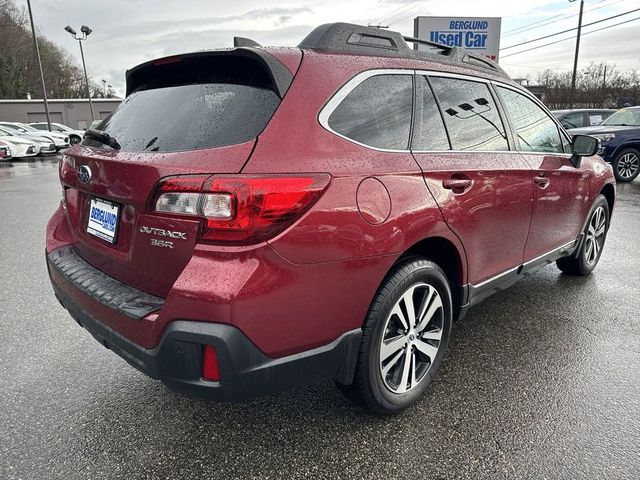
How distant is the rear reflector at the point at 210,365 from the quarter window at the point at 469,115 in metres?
1.65

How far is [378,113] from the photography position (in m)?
2.17

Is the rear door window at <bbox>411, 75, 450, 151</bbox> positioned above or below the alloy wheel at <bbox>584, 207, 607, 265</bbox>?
above

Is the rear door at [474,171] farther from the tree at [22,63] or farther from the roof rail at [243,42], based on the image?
the tree at [22,63]

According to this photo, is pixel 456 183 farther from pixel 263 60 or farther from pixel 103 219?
pixel 103 219

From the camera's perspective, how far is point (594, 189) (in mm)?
4090

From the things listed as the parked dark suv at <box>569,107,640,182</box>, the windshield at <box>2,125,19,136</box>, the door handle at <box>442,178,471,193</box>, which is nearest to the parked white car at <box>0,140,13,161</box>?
the windshield at <box>2,125,19,136</box>

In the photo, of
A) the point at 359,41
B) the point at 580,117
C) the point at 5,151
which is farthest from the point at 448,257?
the point at 5,151

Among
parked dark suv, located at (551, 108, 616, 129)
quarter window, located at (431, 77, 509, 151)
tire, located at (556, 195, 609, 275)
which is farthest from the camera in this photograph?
parked dark suv, located at (551, 108, 616, 129)

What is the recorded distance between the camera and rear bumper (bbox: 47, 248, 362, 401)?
1.68 m

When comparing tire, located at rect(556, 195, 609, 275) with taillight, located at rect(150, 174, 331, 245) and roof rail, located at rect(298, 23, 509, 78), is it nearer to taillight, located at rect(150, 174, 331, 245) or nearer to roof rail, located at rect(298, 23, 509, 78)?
roof rail, located at rect(298, 23, 509, 78)

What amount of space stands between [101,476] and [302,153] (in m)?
1.57

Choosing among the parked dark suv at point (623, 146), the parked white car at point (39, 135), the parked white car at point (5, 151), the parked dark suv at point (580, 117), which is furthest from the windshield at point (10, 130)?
the parked dark suv at point (623, 146)

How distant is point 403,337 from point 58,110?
57.4m

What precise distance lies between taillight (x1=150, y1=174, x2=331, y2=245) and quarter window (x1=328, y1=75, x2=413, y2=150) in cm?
42
